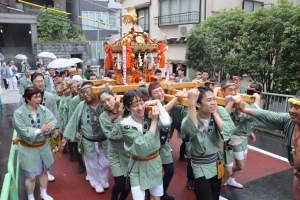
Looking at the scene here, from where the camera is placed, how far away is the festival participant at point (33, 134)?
336cm

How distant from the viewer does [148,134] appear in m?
2.62

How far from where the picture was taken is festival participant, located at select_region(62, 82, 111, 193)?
3951 mm

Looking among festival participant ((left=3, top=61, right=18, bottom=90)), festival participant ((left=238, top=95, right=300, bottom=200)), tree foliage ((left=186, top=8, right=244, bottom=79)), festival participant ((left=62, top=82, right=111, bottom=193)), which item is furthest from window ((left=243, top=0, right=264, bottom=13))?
festival participant ((left=3, top=61, right=18, bottom=90))

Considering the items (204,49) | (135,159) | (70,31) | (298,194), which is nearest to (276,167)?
(298,194)

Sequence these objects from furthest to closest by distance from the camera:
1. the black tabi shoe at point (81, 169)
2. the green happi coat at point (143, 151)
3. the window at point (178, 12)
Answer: the window at point (178, 12) < the black tabi shoe at point (81, 169) < the green happi coat at point (143, 151)

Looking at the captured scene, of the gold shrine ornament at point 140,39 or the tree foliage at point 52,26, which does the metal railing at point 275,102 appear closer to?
the gold shrine ornament at point 140,39

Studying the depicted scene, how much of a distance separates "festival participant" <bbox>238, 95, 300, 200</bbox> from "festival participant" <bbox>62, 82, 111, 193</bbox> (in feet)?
7.33

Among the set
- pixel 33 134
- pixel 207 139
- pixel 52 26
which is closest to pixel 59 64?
pixel 33 134

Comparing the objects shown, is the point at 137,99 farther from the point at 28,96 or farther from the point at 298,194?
the point at 298,194

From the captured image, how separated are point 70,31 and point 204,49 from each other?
17432 mm

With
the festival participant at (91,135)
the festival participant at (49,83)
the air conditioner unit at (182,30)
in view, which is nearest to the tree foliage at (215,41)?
the air conditioner unit at (182,30)

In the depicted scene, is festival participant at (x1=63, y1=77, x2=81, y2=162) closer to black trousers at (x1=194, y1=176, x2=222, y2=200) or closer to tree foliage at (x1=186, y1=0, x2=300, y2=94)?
black trousers at (x1=194, y1=176, x2=222, y2=200)

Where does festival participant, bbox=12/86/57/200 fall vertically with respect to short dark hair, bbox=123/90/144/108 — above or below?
below

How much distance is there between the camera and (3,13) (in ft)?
67.0
